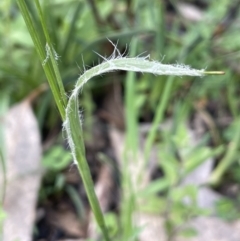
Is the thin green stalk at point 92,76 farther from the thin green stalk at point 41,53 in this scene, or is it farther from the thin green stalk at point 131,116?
the thin green stalk at point 131,116

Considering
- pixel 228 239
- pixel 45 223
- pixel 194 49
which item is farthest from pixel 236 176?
pixel 45 223

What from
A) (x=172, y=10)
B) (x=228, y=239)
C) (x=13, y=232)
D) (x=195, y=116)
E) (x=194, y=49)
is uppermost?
(x=172, y=10)

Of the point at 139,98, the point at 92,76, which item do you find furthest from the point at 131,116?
the point at 92,76

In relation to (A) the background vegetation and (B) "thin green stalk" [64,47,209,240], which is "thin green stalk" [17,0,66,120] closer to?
(B) "thin green stalk" [64,47,209,240]

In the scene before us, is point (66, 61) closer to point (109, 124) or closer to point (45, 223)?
point (109, 124)

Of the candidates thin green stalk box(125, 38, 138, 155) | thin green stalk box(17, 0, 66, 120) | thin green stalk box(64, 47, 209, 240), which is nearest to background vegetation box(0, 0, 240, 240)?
thin green stalk box(125, 38, 138, 155)

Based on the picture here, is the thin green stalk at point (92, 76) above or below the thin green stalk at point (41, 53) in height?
below

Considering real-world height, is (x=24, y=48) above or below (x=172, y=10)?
below

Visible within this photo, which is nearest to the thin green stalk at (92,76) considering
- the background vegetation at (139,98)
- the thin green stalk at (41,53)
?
the thin green stalk at (41,53)
